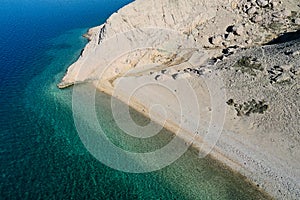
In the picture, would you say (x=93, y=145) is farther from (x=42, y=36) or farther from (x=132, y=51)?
(x=42, y=36)

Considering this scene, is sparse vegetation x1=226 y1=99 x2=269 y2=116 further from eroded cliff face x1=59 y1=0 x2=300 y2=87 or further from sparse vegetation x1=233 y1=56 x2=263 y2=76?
eroded cliff face x1=59 y1=0 x2=300 y2=87

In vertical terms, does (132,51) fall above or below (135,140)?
above

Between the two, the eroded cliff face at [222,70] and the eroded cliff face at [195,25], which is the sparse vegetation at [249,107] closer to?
the eroded cliff face at [222,70]

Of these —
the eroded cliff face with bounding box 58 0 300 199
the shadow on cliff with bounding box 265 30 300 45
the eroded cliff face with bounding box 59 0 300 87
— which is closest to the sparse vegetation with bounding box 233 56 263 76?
the eroded cliff face with bounding box 58 0 300 199

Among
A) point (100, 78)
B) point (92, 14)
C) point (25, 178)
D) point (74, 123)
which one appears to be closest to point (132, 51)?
point (100, 78)

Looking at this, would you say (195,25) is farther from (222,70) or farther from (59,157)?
(59,157)
